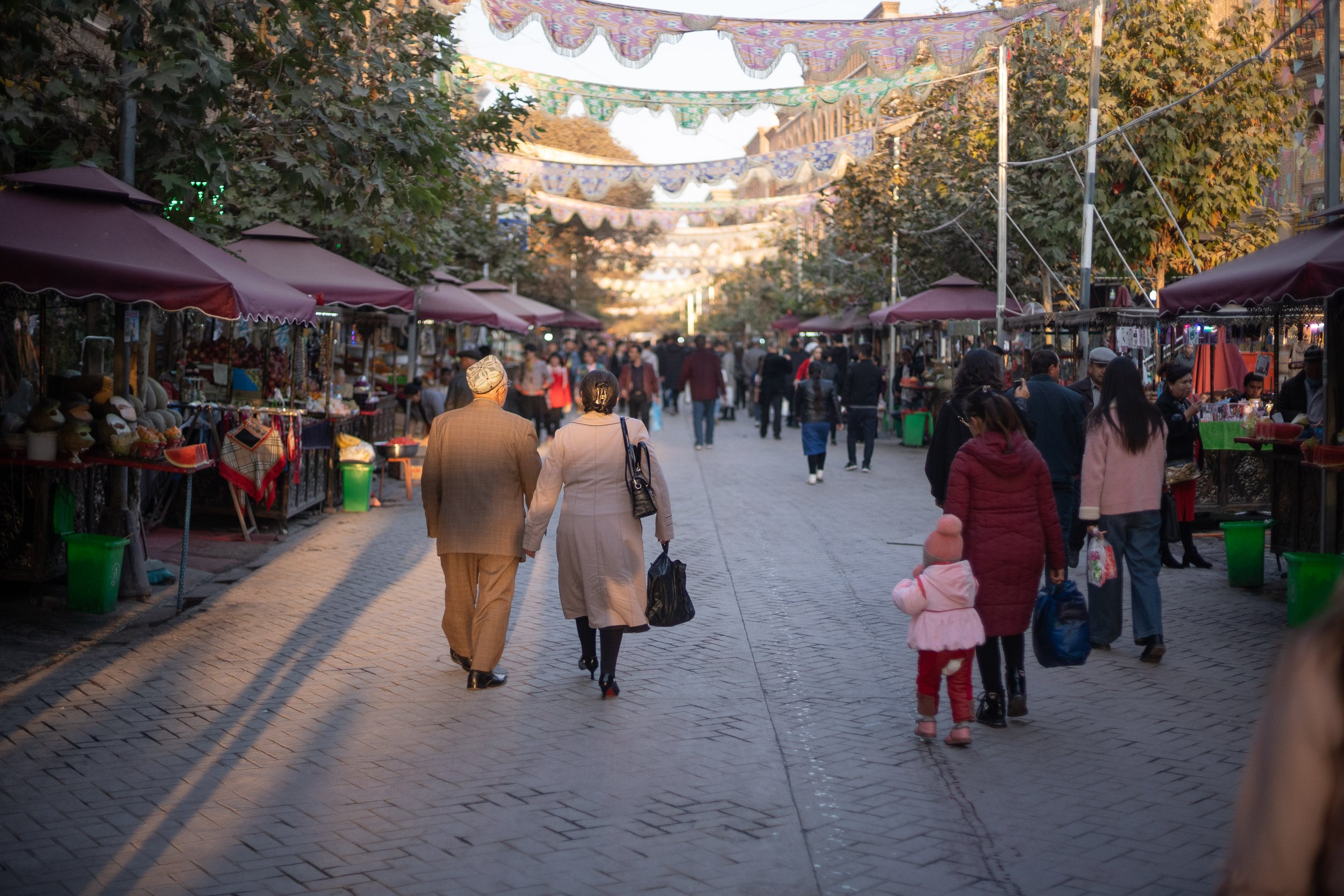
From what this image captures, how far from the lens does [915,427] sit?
24.0 metres

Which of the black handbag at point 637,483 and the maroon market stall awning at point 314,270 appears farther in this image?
the maroon market stall awning at point 314,270

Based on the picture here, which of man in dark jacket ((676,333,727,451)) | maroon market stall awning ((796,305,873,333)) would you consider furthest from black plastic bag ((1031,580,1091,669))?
maroon market stall awning ((796,305,873,333))

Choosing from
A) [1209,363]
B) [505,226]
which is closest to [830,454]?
[1209,363]

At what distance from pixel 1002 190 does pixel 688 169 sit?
7.58m

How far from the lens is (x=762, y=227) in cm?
4253

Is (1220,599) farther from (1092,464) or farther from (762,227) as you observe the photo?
(762,227)

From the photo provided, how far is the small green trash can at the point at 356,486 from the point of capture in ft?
46.9

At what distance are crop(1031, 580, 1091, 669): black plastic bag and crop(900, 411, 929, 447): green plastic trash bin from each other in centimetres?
1771

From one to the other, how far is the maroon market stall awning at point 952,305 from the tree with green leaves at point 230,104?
34.2 ft

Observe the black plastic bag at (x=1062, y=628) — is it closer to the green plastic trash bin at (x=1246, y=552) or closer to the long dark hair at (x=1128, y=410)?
the long dark hair at (x=1128, y=410)

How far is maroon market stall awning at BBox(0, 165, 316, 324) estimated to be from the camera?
7.56 meters

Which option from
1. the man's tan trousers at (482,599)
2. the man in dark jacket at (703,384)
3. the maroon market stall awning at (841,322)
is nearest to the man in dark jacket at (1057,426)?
the man's tan trousers at (482,599)

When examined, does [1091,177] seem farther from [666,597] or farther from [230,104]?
[666,597]

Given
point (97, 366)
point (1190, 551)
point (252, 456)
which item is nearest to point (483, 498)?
point (97, 366)
